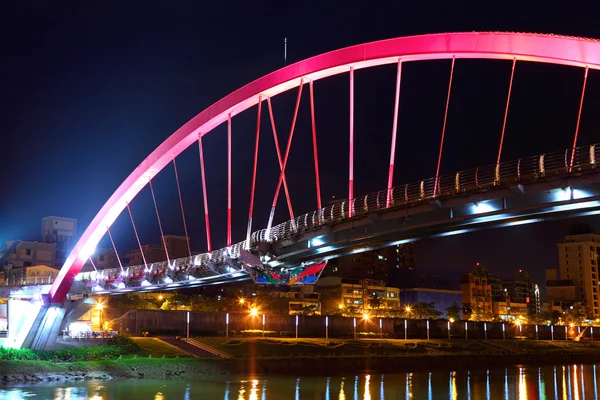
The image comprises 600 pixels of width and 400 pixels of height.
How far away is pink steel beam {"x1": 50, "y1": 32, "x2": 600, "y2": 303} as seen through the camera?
68.7ft

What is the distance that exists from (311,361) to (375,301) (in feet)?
172

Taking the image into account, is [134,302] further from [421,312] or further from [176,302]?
[421,312]

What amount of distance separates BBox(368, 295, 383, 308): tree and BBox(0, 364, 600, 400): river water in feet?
168

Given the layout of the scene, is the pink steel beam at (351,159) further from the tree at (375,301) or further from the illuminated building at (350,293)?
the tree at (375,301)

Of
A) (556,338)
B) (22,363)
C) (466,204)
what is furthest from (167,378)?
(556,338)

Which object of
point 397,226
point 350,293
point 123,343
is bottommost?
point 123,343

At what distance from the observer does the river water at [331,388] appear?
32156 mm

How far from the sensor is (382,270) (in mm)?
140125

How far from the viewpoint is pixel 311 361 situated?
49.7 meters

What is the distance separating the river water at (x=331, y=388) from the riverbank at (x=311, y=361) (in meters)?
2.21

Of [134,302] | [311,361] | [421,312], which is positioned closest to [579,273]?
[421,312]

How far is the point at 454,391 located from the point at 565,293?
5100 inches

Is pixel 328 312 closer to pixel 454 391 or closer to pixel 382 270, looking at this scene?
pixel 382 270

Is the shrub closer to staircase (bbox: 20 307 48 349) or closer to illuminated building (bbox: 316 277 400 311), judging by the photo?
staircase (bbox: 20 307 48 349)
